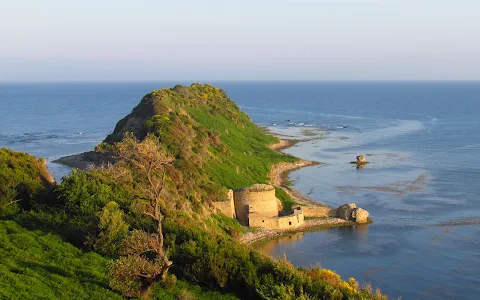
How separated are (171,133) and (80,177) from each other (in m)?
25.1

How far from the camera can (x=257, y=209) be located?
42.0m

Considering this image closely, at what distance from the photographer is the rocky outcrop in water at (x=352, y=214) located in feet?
146

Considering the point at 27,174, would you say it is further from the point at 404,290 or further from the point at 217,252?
the point at 404,290

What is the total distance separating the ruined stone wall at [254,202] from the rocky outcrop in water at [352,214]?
6155 millimetres

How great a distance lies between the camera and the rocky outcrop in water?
44531 mm

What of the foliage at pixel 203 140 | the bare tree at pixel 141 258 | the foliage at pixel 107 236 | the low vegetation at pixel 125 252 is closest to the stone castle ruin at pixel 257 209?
the foliage at pixel 203 140

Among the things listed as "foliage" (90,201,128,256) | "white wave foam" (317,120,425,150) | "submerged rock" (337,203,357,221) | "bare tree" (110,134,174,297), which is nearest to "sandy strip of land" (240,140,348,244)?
"submerged rock" (337,203,357,221)

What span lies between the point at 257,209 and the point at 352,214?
26.7 ft

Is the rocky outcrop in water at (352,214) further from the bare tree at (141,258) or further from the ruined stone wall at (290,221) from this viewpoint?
the bare tree at (141,258)

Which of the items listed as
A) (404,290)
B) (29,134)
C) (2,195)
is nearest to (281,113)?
(29,134)

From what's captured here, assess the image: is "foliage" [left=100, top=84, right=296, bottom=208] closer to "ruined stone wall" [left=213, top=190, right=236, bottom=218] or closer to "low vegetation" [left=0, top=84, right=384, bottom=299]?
"ruined stone wall" [left=213, top=190, right=236, bottom=218]

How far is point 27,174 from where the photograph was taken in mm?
25516

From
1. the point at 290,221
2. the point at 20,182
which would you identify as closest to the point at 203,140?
the point at 290,221

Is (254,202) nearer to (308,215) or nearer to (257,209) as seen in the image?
(257,209)
